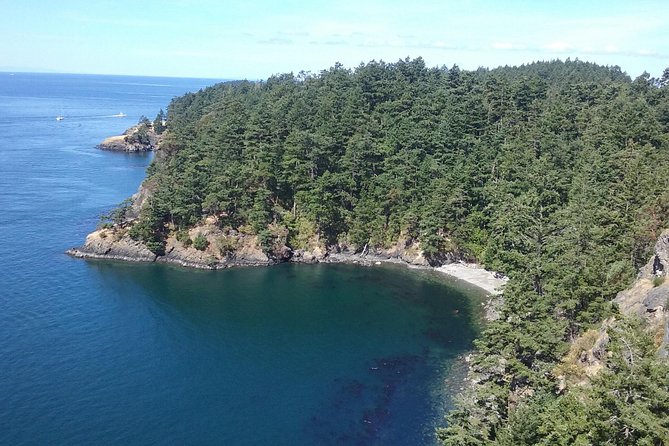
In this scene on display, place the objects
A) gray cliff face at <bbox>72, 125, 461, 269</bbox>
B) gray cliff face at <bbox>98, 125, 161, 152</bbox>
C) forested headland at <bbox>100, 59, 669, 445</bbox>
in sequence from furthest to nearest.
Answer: gray cliff face at <bbox>98, 125, 161, 152</bbox> → gray cliff face at <bbox>72, 125, 461, 269</bbox> → forested headland at <bbox>100, 59, 669, 445</bbox>

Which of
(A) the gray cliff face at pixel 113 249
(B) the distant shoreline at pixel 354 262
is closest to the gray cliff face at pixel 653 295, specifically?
(B) the distant shoreline at pixel 354 262

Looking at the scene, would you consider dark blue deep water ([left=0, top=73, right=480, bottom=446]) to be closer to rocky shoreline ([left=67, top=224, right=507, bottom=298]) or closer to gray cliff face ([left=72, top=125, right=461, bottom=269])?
rocky shoreline ([left=67, top=224, right=507, bottom=298])

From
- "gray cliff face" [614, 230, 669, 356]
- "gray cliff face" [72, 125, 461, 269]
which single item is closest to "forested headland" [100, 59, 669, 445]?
"gray cliff face" [72, 125, 461, 269]

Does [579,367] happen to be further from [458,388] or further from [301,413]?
[301,413]

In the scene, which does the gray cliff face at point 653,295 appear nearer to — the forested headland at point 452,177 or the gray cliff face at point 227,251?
the forested headland at point 452,177

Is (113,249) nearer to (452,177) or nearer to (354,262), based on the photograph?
(354,262)

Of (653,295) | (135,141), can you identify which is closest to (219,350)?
(653,295)

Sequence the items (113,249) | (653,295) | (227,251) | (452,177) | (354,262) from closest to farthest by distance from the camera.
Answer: (653,295)
(452,177)
(113,249)
(227,251)
(354,262)

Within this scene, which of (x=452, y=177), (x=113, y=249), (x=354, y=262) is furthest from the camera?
(x=354, y=262)
